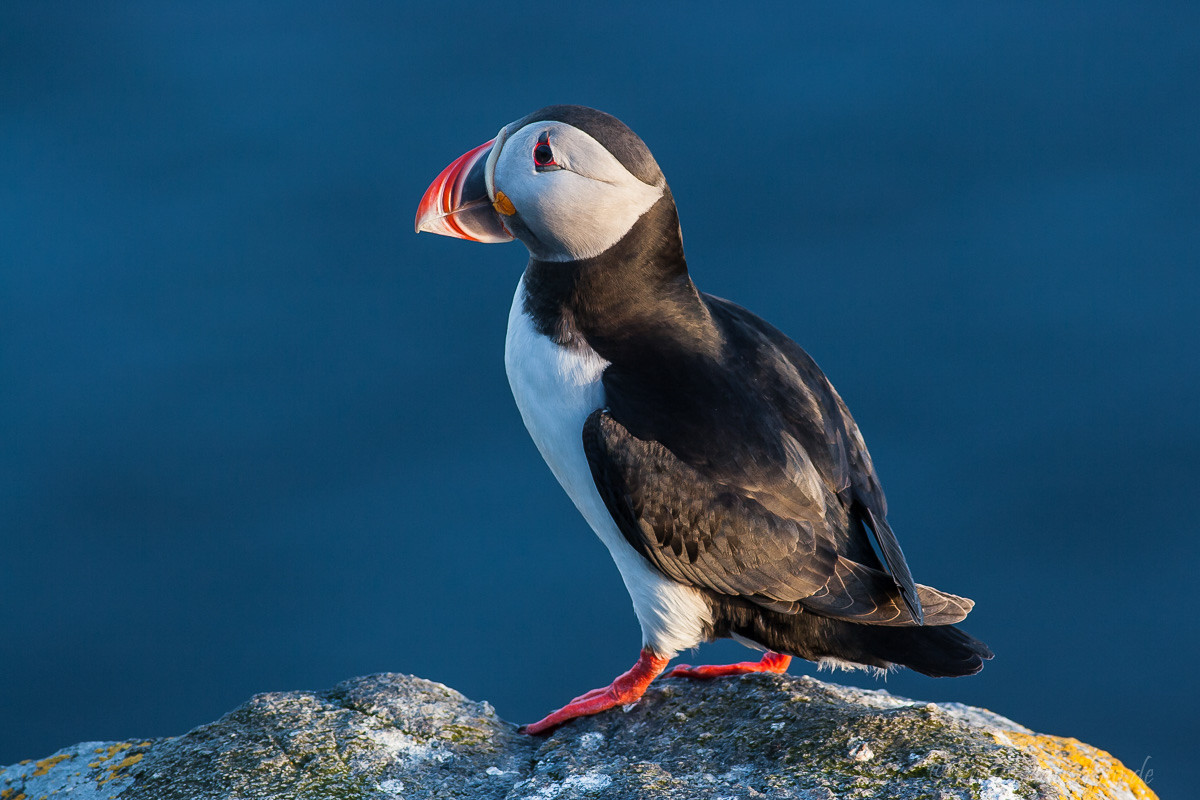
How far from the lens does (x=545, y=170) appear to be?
385cm

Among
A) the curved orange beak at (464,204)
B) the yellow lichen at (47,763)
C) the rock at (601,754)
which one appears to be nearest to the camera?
the rock at (601,754)

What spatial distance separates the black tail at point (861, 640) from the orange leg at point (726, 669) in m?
0.10

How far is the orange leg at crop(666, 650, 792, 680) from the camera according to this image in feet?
13.3

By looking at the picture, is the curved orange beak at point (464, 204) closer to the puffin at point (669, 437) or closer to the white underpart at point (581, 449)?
the puffin at point (669, 437)

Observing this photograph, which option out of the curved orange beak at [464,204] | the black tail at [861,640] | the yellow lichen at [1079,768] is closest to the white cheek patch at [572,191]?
the curved orange beak at [464,204]

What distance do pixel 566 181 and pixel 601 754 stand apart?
1835mm

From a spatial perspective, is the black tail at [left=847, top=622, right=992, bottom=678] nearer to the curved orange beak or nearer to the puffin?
the puffin

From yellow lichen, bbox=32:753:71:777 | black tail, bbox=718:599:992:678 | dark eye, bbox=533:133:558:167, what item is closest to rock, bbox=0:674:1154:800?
yellow lichen, bbox=32:753:71:777

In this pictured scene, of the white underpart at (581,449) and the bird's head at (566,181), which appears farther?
the white underpart at (581,449)

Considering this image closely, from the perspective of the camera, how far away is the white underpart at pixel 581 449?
397cm

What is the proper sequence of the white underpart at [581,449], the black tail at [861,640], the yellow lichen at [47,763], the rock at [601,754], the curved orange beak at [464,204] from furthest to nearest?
the curved orange beak at [464,204] < the white underpart at [581,449] < the black tail at [861,640] < the yellow lichen at [47,763] < the rock at [601,754]

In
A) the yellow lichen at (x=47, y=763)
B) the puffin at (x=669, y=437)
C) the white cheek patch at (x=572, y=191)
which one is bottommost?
the yellow lichen at (x=47, y=763)

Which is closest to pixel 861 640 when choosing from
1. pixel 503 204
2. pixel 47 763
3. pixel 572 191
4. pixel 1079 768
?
pixel 1079 768

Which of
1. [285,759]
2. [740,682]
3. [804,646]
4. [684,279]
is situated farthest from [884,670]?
[285,759]
